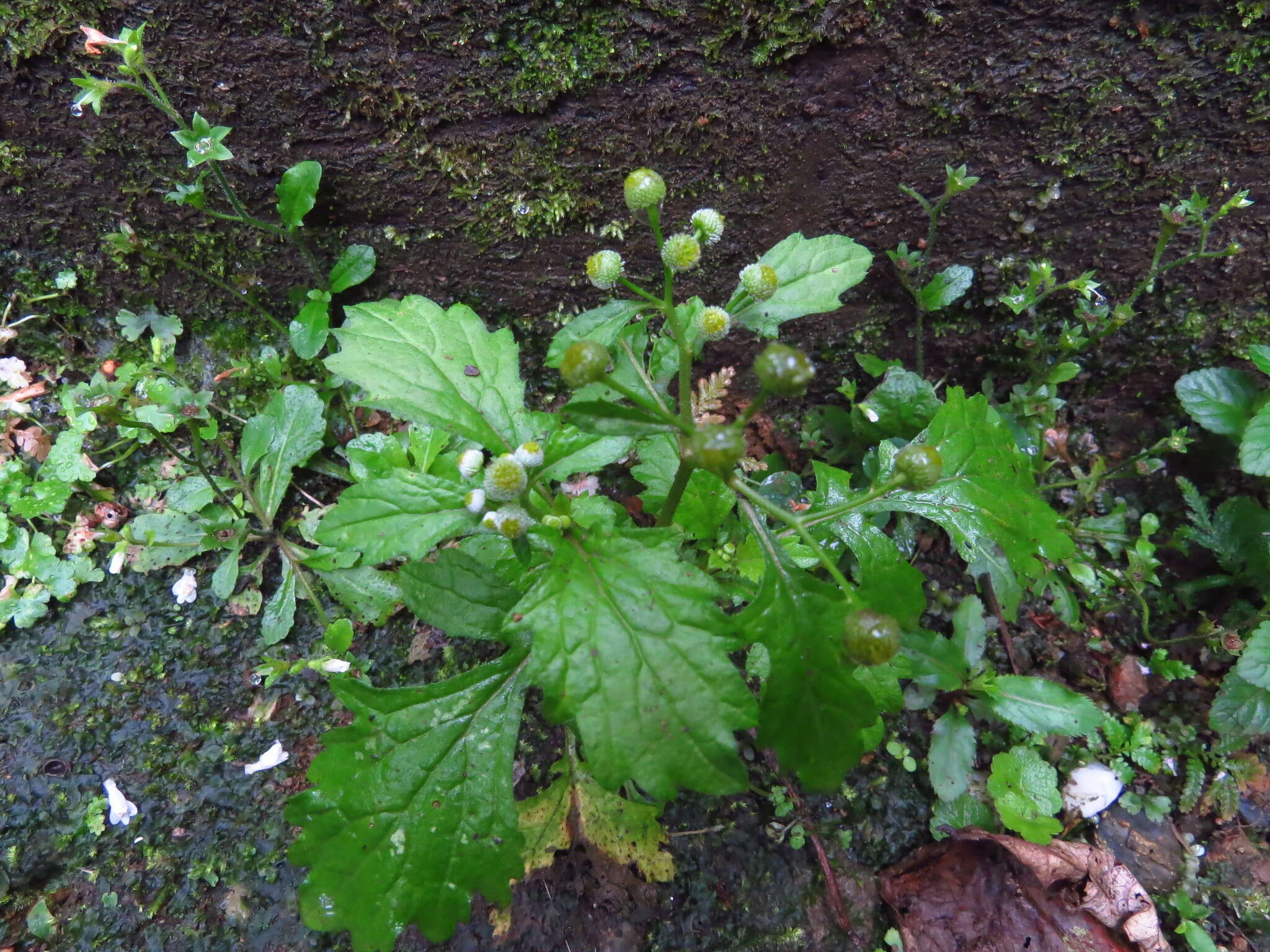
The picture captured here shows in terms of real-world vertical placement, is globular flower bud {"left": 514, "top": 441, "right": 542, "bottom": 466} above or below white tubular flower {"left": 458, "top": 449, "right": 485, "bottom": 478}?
above

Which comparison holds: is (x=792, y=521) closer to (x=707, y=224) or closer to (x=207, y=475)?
(x=707, y=224)

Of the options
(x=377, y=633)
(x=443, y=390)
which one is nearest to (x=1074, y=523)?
(x=443, y=390)

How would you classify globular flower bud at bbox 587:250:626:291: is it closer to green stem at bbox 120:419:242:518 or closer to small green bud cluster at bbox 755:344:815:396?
small green bud cluster at bbox 755:344:815:396

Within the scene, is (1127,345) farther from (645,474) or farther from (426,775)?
(426,775)

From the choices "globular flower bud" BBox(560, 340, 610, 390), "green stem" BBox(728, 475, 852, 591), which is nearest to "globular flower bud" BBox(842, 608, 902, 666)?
"green stem" BBox(728, 475, 852, 591)

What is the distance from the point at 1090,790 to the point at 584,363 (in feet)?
8.28

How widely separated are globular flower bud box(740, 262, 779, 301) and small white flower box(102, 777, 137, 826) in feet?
7.92

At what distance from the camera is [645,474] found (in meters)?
2.35

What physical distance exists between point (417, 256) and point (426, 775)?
1.77 metres

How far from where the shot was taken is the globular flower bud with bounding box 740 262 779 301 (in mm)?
1714

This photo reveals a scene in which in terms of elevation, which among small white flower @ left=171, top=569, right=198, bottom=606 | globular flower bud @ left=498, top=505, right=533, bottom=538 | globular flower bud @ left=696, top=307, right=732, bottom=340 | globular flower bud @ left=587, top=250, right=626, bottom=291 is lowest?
small white flower @ left=171, top=569, right=198, bottom=606

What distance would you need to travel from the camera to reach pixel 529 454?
174cm

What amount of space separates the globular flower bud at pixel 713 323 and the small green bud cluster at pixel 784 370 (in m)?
0.42

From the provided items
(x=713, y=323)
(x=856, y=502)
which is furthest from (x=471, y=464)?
(x=856, y=502)
